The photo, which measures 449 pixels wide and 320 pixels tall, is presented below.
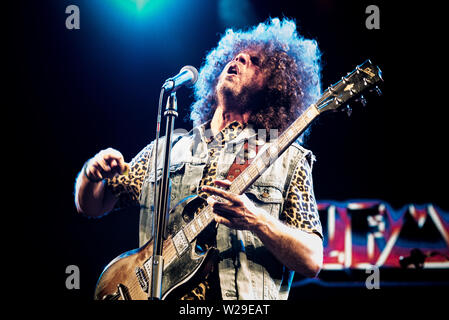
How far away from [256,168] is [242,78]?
830mm

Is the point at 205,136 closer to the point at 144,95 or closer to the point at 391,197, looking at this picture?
the point at 144,95

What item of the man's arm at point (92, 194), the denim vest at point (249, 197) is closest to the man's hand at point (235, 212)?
the denim vest at point (249, 197)

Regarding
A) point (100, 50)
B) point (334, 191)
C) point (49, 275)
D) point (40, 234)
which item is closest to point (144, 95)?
point (100, 50)

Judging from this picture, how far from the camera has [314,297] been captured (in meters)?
3.64

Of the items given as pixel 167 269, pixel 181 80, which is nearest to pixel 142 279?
pixel 167 269

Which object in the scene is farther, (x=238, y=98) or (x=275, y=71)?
(x=275, y=71)

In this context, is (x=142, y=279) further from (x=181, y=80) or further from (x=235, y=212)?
(x=181, y=80)

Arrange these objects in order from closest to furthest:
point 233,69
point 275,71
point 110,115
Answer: point 233,69 < point 275,71 < point 110,115

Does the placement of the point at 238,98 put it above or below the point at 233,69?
below

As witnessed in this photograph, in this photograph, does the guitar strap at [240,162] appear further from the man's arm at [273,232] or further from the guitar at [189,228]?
the man's arm at [273,232]

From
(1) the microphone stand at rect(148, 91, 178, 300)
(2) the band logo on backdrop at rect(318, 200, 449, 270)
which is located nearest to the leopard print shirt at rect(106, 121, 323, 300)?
(1) the microphone stand at rect(148, 91, 178, 300)

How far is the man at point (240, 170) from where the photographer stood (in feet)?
6.17

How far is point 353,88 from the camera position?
2.04 meters

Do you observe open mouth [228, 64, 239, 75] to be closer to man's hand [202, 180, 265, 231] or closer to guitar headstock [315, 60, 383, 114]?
guitar headstock [315, 60, 383, 114]
